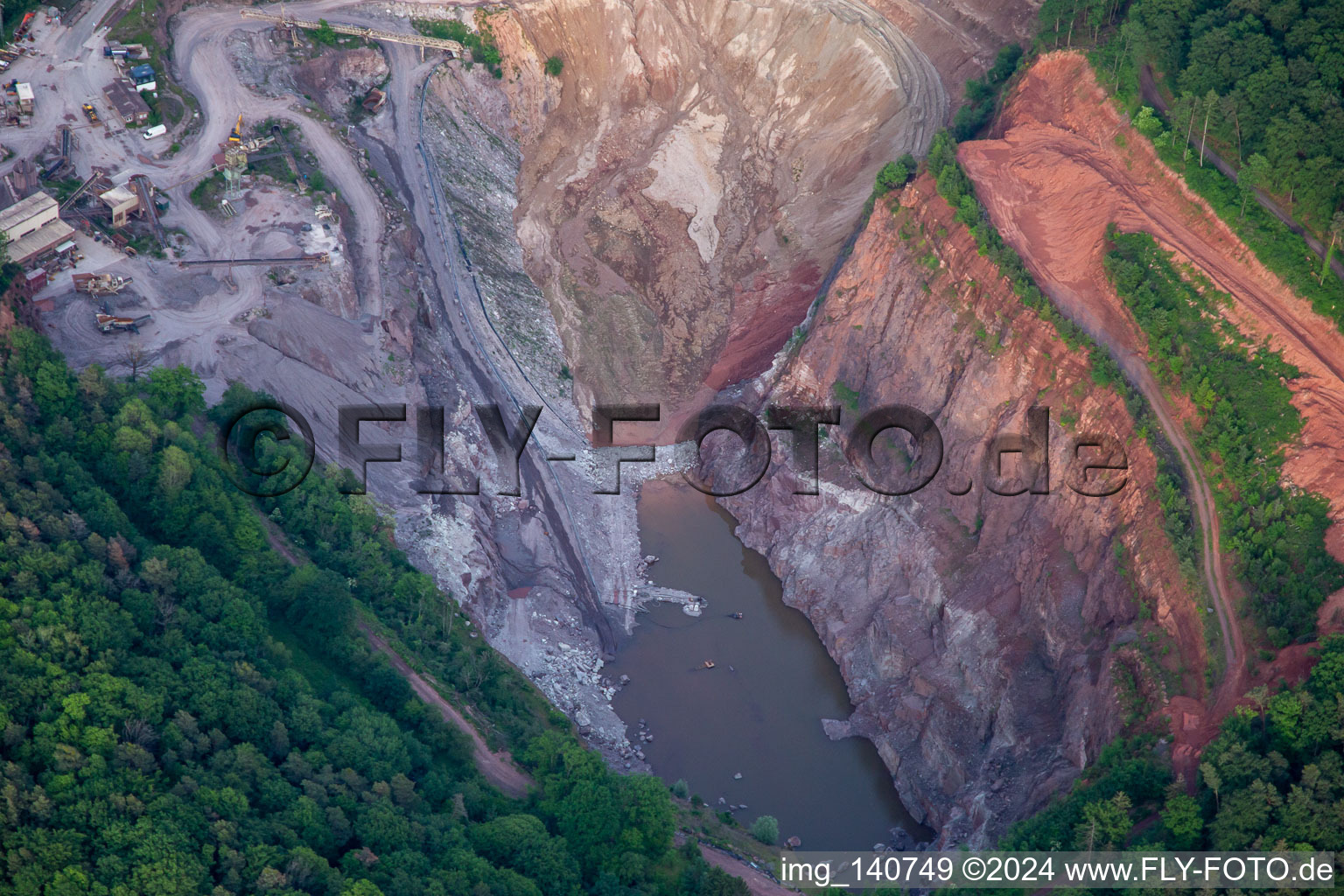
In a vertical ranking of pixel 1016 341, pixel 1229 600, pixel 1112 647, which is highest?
pixel 1016 341

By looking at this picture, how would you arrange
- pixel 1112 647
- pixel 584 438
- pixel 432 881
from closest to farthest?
pixel 432 881 → pixel 1112 647 → pixel 584 438

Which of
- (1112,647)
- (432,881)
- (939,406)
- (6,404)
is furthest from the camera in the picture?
(939,406)

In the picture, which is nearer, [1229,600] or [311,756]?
[311,756]

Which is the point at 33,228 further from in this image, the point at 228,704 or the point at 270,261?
the point at 228,704

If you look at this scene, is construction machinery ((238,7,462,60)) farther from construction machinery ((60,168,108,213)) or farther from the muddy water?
the muddy water

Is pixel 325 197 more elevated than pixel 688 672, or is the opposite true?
pixel 325 197

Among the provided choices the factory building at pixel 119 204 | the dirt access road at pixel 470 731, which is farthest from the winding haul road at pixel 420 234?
the dirt access road at pixel 470 731

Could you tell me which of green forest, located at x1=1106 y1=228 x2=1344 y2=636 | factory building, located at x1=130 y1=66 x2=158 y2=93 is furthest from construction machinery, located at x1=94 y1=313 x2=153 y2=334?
green forest, located at x1=1106 y1=228 x2=1344 y2=636

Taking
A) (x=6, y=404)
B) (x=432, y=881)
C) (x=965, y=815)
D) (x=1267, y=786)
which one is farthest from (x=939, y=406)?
(x=6, y=404)

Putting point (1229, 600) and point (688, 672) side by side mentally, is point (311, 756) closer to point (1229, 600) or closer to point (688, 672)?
point (688, 672)
